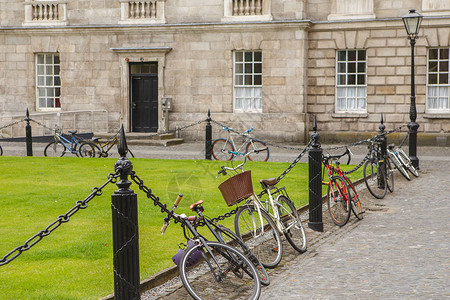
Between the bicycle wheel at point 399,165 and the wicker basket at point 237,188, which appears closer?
the wicker basket at point 237,188

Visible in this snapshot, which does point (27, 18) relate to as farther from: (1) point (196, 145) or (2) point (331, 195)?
(2) point (331, 195)

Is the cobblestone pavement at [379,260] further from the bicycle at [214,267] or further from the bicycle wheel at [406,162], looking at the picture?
the bicycle wheel at [406,162]

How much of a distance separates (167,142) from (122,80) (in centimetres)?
377

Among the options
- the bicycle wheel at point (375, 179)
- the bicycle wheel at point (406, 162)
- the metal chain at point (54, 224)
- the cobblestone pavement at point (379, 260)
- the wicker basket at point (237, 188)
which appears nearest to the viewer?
the metal chain at point (54, 224)

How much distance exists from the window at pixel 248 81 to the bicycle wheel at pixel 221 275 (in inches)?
783

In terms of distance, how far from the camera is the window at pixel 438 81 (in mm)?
25250

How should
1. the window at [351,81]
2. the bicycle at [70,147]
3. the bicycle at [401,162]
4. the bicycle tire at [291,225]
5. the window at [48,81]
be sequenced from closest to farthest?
the bicycle tire at [291,225] < the bicycle at [401,162] < the bicycle at [70,147] < the window at [351,81] < the window at [48,81]

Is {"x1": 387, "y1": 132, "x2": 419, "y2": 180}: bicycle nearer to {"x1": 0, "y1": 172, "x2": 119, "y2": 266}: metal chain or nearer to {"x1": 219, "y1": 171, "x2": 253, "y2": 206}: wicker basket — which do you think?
{"x1": 219, "y1": 171, "x2": 253, "y2": 206}: wicker basket

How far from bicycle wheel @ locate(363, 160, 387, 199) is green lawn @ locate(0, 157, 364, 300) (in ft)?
4.03

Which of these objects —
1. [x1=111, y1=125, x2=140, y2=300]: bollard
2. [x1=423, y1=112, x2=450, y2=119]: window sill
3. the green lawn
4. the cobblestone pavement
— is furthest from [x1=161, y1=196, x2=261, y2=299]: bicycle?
[x1=423, y1=112, x2=450, y2=119]: window sill

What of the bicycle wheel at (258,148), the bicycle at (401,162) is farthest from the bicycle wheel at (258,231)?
the bicycle wheel at (258,148)

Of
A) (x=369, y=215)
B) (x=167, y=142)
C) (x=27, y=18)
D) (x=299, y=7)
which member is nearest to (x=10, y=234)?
(x=369, y=215)

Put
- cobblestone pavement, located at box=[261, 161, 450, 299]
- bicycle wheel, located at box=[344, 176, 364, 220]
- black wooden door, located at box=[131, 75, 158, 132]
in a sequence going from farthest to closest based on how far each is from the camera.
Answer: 1. black wooden door, located at box=[131, 75, 158, 132]
2. bicycle wheel, located at box=[344, 176, 364, 220]
3. cobblestone pavement, located at box=[261, 161, 450, 299]

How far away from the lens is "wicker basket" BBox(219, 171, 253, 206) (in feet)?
24.8
